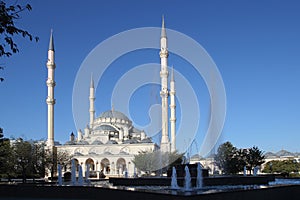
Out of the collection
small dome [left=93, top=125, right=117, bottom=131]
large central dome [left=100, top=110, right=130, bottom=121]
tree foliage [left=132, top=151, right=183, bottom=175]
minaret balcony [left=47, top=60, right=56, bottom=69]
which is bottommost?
tree foliage [left=132, top=151, right=183, bottom=175]

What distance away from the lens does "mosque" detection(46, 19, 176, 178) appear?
45.0 m

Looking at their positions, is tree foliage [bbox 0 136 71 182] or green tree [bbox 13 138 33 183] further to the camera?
green tree [bbox 13 138 33 183]

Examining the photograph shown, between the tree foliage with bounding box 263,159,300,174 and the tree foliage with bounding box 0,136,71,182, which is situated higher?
the tree foliage with bounding box 0,136,71,182

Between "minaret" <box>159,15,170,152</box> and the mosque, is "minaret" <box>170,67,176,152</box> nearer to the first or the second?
the mosque

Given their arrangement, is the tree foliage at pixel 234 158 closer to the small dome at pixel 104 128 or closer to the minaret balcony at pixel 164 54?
the minaret balcony at pixel 164 54

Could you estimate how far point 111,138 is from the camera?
65062mm

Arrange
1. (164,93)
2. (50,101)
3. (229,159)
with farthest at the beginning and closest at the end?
(50,101) < (164,93) < (229,159)

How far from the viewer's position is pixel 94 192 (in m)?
11.9

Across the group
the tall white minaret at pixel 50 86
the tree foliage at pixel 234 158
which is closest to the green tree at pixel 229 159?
the tree foliage at pixel 234 158

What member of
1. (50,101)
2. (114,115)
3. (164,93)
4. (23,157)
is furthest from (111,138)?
(23,157)

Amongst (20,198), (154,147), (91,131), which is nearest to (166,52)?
(154,147)

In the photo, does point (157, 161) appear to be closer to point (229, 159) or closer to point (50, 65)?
point (229, 159)

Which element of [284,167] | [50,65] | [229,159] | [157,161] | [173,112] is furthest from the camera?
[173,112]

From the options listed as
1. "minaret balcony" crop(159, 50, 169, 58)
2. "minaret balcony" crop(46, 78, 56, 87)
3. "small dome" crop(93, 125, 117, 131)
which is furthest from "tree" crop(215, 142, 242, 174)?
"small dome" crop(93, 125, 117, 131)
